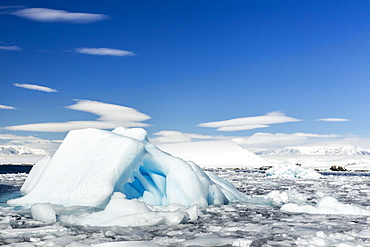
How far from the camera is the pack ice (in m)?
7.56

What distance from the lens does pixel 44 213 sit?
623 cm

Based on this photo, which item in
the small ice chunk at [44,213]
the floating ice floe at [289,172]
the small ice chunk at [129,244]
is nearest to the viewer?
the small ice chunk at [129,244]

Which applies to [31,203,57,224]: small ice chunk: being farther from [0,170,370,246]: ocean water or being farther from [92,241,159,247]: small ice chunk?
[92,241,159,247]: small ice chunk

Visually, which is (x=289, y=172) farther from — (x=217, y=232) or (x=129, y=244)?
(x=129, y=244)

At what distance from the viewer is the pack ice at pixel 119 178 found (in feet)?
24.8

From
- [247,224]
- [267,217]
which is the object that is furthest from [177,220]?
[267,217]

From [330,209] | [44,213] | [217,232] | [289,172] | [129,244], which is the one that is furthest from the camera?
[289,172]

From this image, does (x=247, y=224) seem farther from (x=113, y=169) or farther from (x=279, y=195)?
(x=279, y=195)

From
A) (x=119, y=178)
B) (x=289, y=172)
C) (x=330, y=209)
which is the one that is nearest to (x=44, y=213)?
(x=119, y=178)

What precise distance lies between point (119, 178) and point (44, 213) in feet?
5.98

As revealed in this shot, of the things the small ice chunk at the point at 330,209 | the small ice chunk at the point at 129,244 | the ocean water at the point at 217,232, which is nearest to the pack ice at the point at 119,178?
the ocean water at the point at 217,232

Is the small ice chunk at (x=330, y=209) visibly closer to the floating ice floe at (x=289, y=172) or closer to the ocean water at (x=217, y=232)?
the ocean water at (x=217, y=232)

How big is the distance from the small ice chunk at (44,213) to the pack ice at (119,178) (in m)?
0.23

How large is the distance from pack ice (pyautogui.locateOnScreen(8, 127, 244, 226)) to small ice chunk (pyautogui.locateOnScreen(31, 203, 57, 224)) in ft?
0.77
